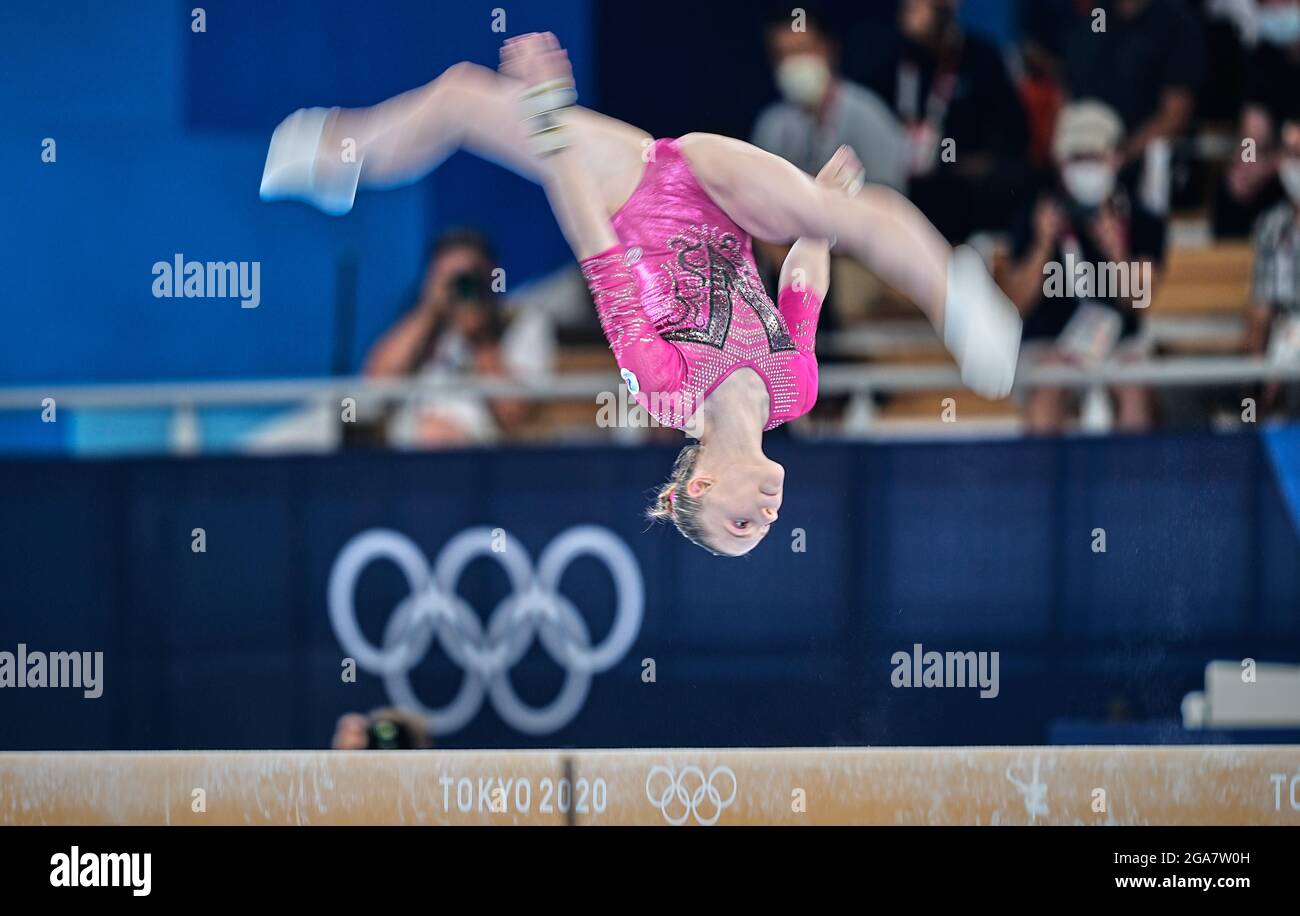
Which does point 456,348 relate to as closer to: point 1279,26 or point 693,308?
point 693,308

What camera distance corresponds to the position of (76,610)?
4836mm

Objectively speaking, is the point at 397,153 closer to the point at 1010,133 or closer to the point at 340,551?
the point at 340,551

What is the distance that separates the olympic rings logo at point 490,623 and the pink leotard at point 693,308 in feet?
4.21

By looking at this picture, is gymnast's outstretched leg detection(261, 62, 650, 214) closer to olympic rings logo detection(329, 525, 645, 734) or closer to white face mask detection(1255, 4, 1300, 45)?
olympic rings logo detection(329, 525, 645, 734)

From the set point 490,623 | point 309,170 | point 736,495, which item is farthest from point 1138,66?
point 309,170

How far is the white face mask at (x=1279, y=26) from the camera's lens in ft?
17.1

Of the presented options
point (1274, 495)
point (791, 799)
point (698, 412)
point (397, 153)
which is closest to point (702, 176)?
point (698, 412)

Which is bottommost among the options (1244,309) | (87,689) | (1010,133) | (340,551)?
(87,689)

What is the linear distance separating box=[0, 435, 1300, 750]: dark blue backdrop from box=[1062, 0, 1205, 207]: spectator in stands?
108 centimetres

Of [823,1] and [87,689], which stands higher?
[823,1]

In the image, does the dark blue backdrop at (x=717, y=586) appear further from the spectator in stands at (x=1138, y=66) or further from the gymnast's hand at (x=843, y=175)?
the gymnast's hand at (x=843, y=175)

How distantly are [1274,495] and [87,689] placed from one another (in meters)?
3.38

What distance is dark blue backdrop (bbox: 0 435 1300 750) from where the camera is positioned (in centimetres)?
460

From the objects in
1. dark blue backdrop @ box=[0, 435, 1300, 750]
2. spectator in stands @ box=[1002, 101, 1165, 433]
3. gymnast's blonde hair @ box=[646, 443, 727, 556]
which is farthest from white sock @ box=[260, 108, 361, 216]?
spectator in stands @ box=[1002, 101, 1165, 433]
